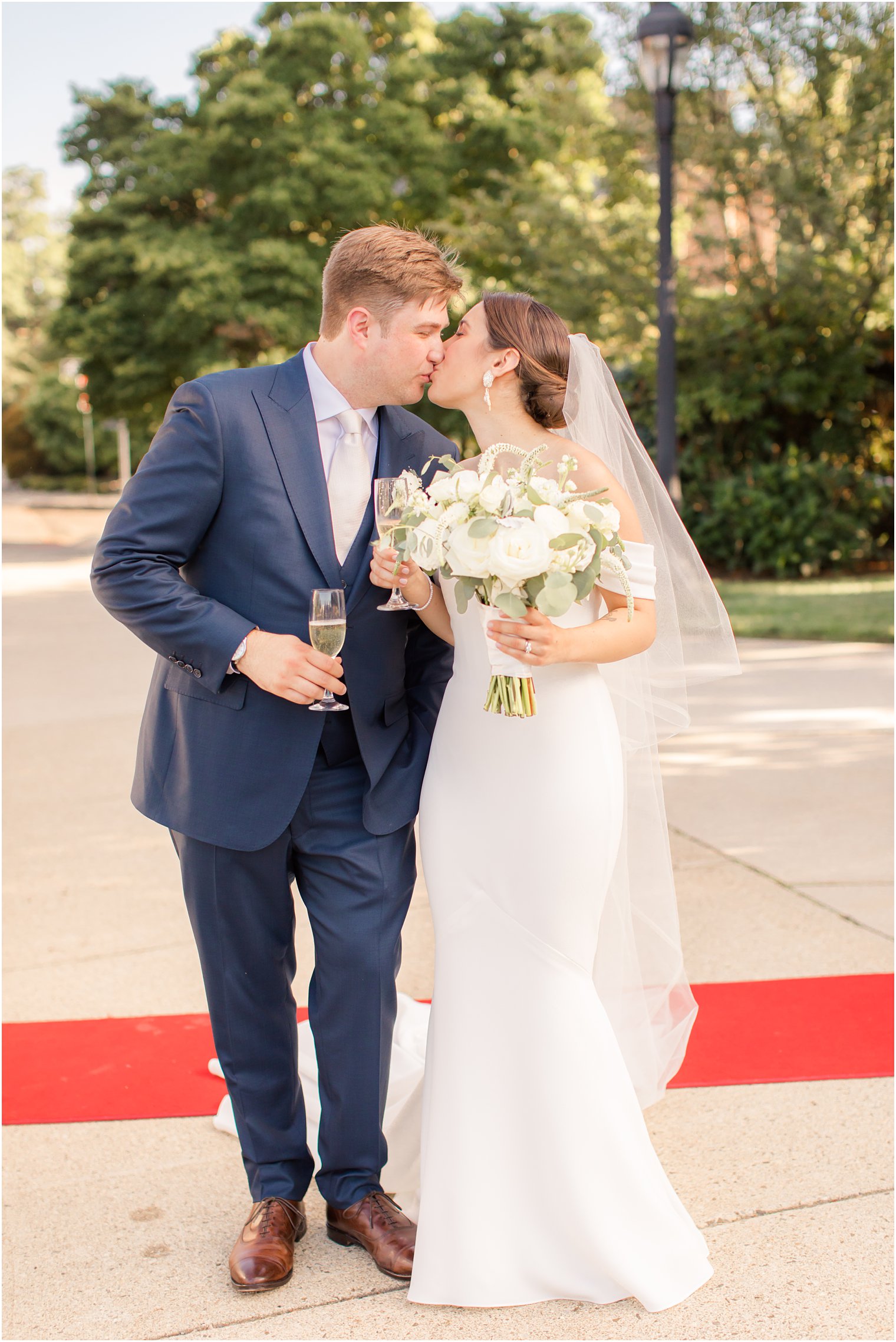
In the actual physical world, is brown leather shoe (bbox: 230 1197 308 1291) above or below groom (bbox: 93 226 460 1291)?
below

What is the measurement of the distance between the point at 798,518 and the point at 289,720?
14.2 metres

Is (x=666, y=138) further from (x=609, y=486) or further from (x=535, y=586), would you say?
(x=535, y=586)

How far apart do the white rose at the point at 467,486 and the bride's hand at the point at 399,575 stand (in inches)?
7.1

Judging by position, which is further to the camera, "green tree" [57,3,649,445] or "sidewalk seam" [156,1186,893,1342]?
"green tree" [57,3,649,445]

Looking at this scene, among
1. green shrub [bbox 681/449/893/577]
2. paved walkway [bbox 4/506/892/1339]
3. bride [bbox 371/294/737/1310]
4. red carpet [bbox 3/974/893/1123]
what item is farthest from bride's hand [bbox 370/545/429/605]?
green shrub [bbox 681/449/893/577]

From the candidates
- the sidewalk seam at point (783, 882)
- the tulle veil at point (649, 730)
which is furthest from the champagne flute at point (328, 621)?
the sidewalk seam at point (783, 882)

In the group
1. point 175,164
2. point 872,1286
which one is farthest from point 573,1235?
point 175,164

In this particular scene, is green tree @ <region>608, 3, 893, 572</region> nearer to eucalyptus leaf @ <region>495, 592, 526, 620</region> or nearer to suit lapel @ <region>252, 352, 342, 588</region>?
suit lapel @ <region>252, 352, 342, 588</region>

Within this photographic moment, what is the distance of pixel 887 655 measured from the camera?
10539mm

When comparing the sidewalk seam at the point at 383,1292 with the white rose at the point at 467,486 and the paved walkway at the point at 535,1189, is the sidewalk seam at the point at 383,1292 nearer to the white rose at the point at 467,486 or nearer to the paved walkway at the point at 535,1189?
the paved walkway at the point at 535,1189

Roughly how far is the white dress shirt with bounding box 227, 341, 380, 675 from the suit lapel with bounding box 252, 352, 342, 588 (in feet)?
0.17

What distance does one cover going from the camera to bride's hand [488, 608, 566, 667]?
260cm

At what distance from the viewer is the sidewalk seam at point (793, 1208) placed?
119 inches

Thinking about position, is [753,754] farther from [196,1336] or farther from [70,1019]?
[196,1336]
